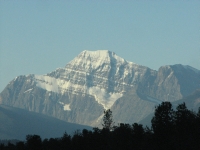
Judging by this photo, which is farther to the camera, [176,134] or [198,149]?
[176,134]

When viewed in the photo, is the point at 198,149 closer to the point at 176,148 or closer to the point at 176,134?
the point at 176,148

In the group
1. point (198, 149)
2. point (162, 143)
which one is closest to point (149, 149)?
point (162, 143)

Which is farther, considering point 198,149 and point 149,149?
point 149,149

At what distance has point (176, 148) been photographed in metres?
183

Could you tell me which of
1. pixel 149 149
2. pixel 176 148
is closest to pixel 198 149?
pixel 176 148

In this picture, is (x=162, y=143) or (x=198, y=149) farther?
(x=162, y=143)

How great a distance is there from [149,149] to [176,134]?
352 inches

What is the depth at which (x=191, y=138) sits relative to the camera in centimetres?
19012

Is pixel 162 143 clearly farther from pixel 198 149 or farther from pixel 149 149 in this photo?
pixel 198 149

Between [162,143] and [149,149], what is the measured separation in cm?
360

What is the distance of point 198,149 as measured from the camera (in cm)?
17925

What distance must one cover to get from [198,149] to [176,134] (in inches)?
772

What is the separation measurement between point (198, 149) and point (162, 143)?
1701 centimetres

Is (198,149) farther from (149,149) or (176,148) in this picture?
(149,149)
